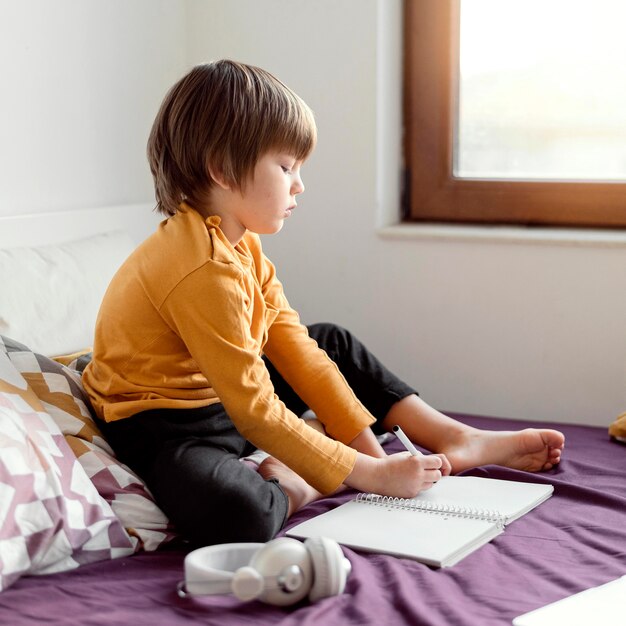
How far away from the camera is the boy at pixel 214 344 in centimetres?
128

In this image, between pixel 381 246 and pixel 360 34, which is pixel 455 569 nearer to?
pixel 381 246

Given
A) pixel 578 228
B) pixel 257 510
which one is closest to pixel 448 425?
pixel 257 510

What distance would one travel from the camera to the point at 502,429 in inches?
68.4

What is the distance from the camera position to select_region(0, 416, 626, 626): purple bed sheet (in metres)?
1.03

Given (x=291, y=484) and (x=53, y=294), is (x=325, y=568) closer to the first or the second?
(x=291, y=484)

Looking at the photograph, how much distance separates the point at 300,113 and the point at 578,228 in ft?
2.81

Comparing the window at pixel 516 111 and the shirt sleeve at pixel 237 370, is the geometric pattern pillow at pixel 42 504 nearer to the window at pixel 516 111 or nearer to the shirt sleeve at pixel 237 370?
the shirt sleeve at pixel 237 370

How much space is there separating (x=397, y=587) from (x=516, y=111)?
1.25m

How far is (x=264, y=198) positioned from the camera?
54.9 inches

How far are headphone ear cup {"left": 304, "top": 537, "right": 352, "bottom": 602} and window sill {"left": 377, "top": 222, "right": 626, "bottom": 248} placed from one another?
41.1 inches

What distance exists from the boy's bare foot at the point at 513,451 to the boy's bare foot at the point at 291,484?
0.25m

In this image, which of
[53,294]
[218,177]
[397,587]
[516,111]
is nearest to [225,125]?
[218,177]

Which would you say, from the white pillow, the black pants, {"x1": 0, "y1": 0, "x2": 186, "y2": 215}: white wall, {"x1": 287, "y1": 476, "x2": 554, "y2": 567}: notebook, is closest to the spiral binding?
{"x1": 287, "y1": 476, "x2": 554, "y2": 567}: notebook

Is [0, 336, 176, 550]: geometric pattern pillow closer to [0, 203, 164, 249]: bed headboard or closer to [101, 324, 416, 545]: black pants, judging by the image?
[101, 324, 416, 545]: black pants
